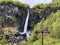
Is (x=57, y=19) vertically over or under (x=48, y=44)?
over

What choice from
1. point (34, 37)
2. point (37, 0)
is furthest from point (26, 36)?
point (37, 0)

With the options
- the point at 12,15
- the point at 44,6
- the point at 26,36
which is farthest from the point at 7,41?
the point at 44,6

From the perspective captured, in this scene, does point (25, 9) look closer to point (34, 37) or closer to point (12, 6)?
point (12, 6)

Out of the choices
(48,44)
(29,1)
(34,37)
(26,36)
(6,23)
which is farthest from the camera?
(29,1)

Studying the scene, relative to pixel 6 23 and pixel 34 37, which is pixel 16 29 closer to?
pixel 6 23

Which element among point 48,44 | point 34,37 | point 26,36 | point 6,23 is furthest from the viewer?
point 6,23

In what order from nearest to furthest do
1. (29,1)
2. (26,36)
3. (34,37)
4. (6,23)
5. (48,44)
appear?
1. (48,44)
2. (34,37)
3. (26,36)
4. (6,23)
5. (29,1)

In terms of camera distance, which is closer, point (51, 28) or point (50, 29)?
point (50, 29)

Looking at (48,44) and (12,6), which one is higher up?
(12,6)

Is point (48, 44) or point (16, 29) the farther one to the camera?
point (16, 29)
